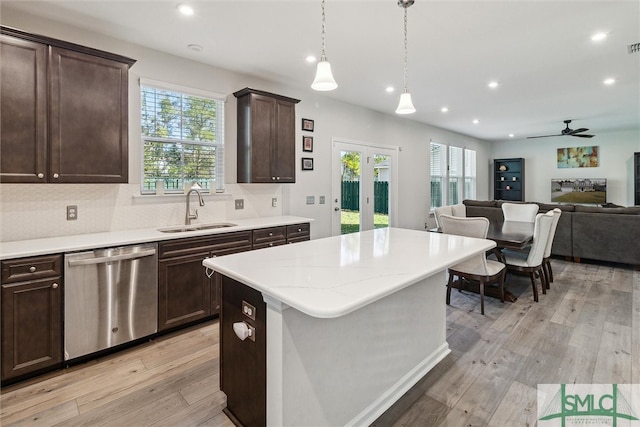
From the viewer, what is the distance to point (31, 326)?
2201 millimetres

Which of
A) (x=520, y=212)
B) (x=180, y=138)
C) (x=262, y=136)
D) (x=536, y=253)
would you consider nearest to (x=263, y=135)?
(x=262, y=136)

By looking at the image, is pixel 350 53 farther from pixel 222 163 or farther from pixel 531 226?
pixel 531 226

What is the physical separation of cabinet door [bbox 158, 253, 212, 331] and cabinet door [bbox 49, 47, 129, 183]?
90 centimetres

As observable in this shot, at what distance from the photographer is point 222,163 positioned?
3812 millimetres

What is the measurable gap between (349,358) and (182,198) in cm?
261

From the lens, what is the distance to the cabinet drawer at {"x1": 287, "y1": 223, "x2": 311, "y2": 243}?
12.4 ft

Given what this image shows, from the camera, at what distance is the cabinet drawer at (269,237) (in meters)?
3.44

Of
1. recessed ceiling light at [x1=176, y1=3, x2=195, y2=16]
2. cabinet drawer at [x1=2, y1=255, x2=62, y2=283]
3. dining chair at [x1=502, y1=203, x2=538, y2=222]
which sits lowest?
cabinet drawer at [x1=2, y1=255, x2=62, y2=283]

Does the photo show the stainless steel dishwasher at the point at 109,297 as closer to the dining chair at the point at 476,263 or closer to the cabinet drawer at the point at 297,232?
the cabinet drawer at the point at 297,232

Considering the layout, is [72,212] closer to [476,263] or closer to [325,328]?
[325,328]

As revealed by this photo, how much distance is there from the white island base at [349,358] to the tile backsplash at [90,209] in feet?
7.79

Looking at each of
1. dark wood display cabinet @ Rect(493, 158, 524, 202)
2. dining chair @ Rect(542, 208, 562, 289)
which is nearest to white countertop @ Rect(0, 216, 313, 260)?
dining chair @ Rect(542, 208, 562, 289)

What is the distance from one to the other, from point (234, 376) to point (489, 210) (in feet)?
19.0

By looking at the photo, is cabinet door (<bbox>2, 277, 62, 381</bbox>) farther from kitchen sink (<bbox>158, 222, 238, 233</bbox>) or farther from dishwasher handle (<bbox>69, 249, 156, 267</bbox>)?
kitchen sink (<bbox>158, 222, 238, 233</bbox>)
